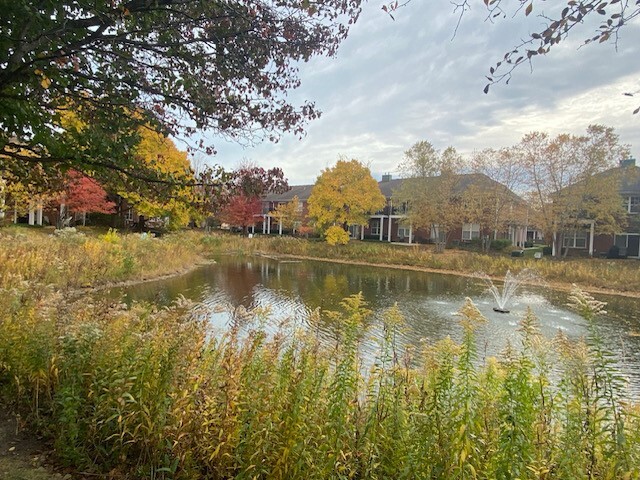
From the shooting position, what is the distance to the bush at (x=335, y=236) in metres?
32.0

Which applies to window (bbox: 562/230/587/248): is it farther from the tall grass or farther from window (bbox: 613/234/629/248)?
the tall grass

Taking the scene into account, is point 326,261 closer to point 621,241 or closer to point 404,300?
point 404,300

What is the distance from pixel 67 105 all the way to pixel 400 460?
501cm

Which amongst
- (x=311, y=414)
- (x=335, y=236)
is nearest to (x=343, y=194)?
(x=335, y=236)

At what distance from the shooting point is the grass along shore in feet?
7.88

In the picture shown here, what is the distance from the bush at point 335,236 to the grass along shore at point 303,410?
92.3ft

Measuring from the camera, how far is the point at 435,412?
2.54 metres

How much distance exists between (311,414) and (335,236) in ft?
96.5

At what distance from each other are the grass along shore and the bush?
1108 inches

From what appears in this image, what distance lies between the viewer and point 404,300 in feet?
47.6

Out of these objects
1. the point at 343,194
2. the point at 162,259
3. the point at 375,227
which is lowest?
the point at 162,259

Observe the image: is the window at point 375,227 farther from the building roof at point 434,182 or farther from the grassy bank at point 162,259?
the grassy bank at point 162,259

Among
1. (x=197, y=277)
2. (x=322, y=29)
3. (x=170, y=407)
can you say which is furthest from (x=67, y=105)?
(x=197, y=277)

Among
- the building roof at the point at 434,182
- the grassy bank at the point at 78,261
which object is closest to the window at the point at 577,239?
the building roof at the point at 434,182
